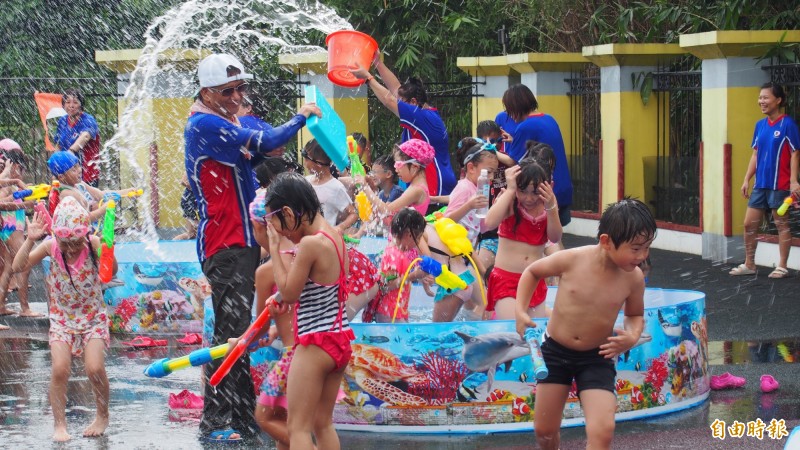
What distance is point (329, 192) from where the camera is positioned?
26.8 feet

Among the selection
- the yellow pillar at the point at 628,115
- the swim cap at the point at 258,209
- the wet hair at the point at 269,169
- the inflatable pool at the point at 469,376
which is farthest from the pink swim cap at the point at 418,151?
the yellow pillar at the point at 628,115

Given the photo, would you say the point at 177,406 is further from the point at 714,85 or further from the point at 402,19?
the point at 402,19

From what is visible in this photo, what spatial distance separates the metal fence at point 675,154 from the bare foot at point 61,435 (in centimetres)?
981

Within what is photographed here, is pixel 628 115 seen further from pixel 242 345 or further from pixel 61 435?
pixel 242 345

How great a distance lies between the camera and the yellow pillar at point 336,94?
1847cm

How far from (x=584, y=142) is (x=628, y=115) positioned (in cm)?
291

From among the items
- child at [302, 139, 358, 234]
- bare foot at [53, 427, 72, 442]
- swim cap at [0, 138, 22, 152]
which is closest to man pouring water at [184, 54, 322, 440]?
bare foot at [53, 427, 72, 442]

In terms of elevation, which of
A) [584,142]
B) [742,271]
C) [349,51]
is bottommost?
[742,271]

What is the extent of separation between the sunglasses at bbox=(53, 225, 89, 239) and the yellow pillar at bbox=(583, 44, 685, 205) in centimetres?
996

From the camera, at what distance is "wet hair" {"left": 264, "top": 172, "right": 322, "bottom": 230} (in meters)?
5.68

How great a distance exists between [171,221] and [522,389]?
13.9m

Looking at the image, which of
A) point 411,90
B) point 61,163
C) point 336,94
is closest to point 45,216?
point 61,163

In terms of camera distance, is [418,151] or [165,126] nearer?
[418,151]

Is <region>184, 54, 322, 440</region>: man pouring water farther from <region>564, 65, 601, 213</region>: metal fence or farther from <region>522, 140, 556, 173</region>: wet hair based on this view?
<region>564, 65, 601, 213</region>: metal fence
